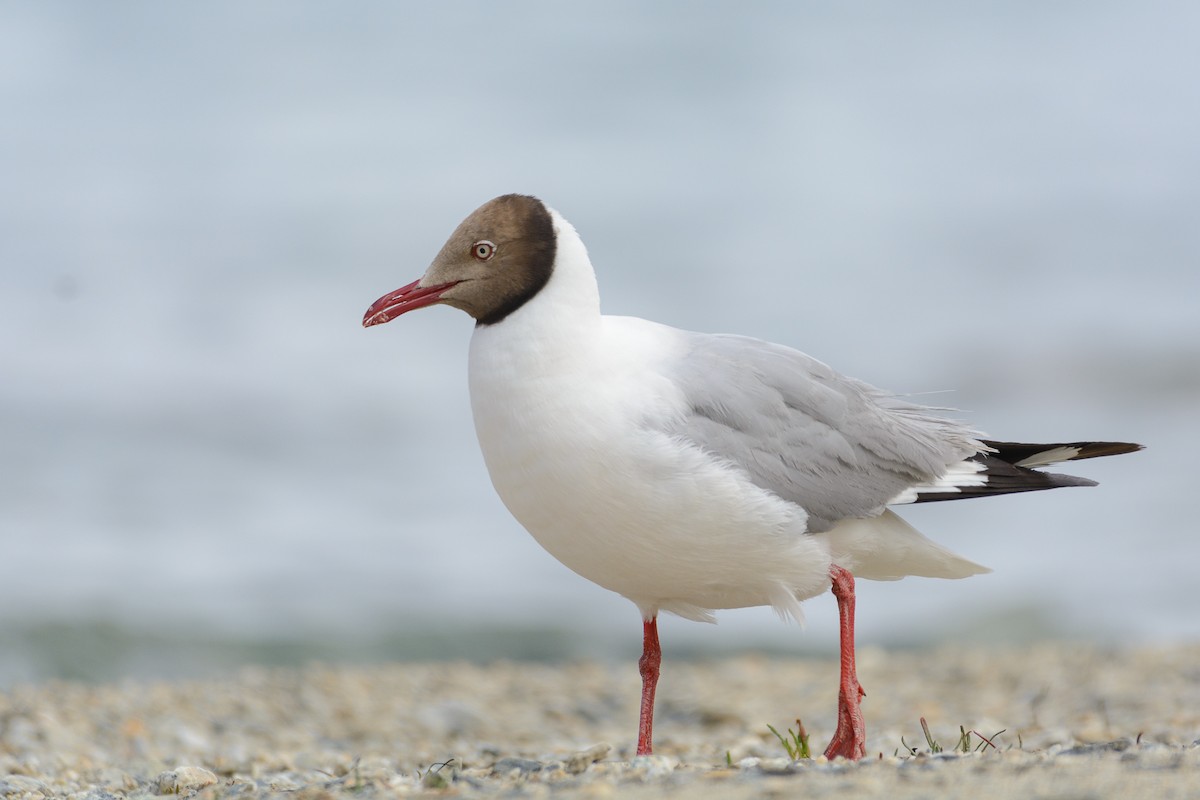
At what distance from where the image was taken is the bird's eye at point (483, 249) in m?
4.88

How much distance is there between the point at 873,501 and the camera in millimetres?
5008

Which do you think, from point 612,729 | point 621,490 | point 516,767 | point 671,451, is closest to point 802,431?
point 671,451

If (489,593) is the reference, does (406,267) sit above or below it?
above

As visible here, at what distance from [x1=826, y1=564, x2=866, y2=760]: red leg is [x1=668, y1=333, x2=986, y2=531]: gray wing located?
0.82 feet

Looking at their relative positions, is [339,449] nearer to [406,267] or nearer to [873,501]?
[406,267]

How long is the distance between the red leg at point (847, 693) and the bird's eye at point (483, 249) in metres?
1.65

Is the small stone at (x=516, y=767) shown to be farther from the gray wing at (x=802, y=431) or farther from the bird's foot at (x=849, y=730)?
the gray wing at (x=802, y=431)

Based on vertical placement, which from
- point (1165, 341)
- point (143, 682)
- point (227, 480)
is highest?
point (1165, 341)

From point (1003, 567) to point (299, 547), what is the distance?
613 cm

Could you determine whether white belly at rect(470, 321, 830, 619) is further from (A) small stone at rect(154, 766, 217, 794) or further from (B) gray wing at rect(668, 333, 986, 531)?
(A) small stone at rect(154, 766, 217, 794)

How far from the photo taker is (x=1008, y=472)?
5324mm

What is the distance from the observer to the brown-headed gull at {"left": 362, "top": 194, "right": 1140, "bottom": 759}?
15.0 feet

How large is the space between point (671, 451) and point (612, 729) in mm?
3366

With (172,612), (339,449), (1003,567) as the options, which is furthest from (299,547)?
(1003,567)
